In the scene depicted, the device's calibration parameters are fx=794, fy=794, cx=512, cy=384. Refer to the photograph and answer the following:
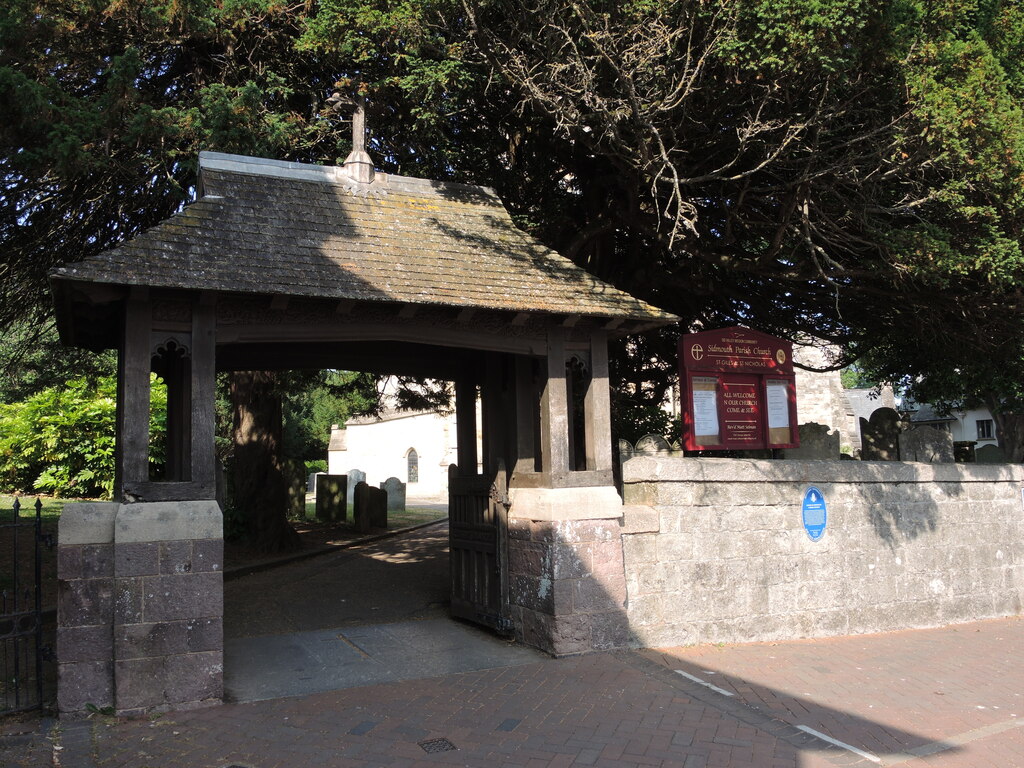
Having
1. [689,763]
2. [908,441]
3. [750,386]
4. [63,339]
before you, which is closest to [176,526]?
[63,339]

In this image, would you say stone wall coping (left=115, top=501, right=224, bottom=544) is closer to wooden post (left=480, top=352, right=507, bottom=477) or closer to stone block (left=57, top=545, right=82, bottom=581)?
stone block (left=57, top=545, right=82, bottom=581)

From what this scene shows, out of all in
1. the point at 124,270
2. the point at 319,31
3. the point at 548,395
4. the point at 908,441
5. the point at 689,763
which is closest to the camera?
the point at 689,763

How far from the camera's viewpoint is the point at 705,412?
9195 millimetres

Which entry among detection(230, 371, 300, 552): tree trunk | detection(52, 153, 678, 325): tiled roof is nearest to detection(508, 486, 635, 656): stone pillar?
detection(52, 153, 678, 325): tiled roof

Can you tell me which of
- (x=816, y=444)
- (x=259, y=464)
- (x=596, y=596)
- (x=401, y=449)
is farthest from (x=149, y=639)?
(x=401, y=449)

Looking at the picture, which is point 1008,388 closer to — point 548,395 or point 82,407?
point 548,395

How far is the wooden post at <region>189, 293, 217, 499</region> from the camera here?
672 cm

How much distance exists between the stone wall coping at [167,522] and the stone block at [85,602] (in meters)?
0.38

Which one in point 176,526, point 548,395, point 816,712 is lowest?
point 816,712

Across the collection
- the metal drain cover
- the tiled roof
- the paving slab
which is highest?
the tiled roof

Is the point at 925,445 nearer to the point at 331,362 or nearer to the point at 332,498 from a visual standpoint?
the point at 331,362

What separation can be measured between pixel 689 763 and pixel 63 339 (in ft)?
22.8

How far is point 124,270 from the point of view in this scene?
6473 mm

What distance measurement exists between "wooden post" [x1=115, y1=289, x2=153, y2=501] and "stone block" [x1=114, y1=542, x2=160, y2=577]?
44 centimetres
